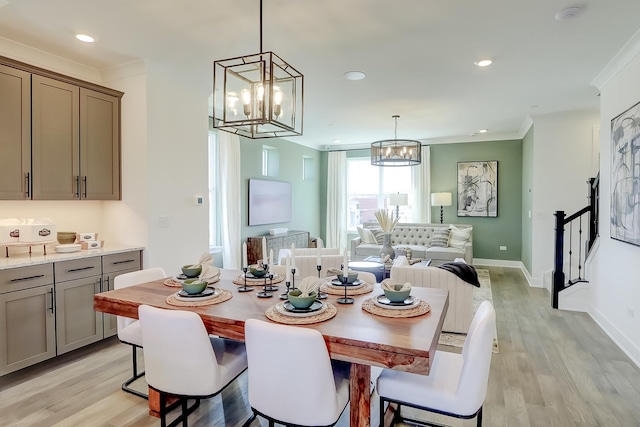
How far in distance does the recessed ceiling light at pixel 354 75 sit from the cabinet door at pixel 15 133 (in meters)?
2.89

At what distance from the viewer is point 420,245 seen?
24.2 feet

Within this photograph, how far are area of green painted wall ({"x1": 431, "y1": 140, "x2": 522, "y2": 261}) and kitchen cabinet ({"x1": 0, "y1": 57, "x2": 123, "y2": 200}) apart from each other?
6538mm

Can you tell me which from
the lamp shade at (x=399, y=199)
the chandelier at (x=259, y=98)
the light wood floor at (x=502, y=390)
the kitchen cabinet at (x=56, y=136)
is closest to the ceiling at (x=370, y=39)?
the kitchen cabinet at (x=56, y=136)

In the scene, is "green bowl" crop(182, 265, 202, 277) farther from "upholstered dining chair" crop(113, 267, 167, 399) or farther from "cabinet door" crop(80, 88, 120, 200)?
"cabinet door" crop(80, 88, 120, 200)

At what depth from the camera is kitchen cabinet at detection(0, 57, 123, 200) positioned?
2.97 m

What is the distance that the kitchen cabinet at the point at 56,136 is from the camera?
2.97 meters

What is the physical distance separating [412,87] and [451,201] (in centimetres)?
406

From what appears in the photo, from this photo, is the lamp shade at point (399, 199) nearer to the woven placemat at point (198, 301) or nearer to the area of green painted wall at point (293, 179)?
the area of green painted wall at point (293, 179)

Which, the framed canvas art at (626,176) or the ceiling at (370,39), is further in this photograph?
the framed canvas art at (626,176)

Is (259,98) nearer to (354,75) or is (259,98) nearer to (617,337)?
(354,75)

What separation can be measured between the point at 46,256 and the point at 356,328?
9.32 ft

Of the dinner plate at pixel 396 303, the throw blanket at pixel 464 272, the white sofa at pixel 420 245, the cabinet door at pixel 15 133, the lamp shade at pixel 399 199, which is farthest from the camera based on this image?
the lamp shade at pixel 399 199

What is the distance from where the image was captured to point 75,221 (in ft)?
12.2

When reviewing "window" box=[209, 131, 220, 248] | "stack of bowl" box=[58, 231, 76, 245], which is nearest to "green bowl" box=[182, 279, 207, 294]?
"stack of bowl" box=[58, 231, 76, 245]
